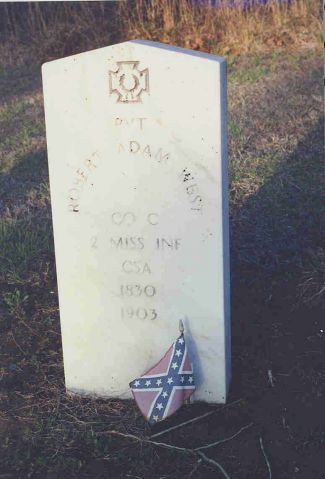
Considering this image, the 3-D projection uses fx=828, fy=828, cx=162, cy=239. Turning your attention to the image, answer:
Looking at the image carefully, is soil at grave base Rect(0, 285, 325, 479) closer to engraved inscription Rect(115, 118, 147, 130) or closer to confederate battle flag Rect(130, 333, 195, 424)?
confederate battle flag Rect(130, 333, 195, 424)

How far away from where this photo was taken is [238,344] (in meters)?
3.47

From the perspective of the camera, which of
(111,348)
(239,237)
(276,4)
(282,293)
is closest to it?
(111,348)

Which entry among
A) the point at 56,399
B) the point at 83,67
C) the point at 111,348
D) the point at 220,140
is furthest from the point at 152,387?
the point at 83,67

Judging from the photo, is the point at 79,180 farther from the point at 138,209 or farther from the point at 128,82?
the point at 128,82

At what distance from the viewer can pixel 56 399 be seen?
10.6ft

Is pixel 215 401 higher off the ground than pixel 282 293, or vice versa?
pixel 282 293

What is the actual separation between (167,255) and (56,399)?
29.9 inches

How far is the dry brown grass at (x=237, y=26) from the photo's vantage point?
7.64 metres

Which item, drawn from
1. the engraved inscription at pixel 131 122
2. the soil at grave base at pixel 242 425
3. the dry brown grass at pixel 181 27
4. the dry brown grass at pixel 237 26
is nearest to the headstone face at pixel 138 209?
the engraved inscription at pixel 131 122

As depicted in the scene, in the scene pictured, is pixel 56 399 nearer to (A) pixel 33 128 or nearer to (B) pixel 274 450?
(B) pixel 274 450

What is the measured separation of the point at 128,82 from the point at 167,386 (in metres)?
1.09

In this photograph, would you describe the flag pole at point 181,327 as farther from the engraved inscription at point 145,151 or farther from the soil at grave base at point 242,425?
the engraved inscription at point 145,151

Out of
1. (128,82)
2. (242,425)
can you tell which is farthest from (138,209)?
(242,425)

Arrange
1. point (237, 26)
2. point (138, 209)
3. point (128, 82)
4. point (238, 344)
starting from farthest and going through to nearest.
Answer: point (237, 26) < point (238, 344) < point (138, 209) < point (128, 82)
